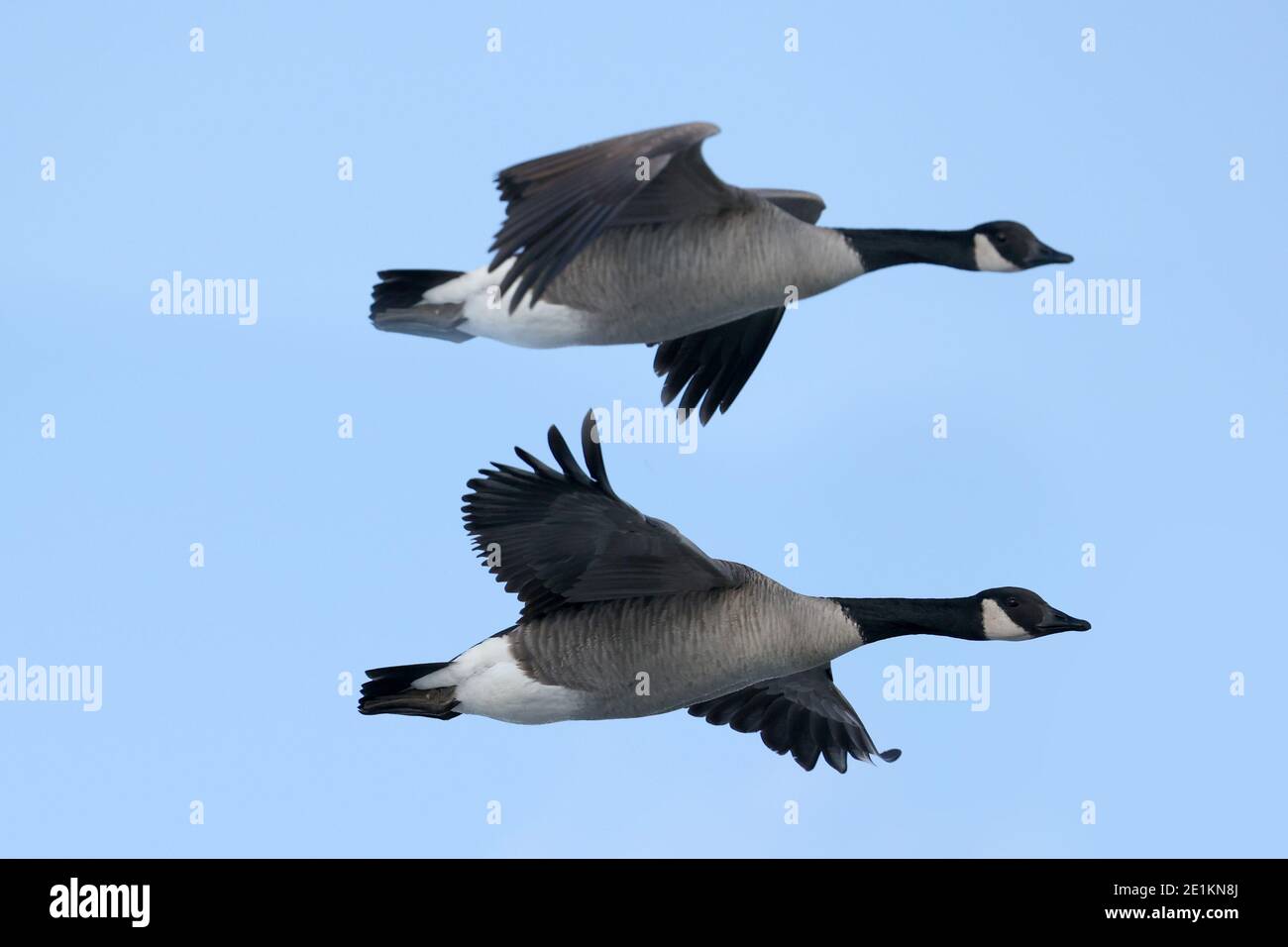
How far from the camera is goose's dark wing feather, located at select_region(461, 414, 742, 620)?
877cm

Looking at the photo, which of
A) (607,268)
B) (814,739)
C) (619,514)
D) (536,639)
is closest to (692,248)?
(607,268)

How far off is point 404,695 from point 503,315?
1606 millimetres

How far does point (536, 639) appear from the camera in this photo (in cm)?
918

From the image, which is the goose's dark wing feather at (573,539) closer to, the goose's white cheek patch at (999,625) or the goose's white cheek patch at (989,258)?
the goose's white cheek patch at (999,625)

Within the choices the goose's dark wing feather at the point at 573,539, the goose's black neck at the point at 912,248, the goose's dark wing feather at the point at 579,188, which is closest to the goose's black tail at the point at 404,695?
the goose's dark wing feather at the point at 573,539

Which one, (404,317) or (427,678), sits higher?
(404,317)

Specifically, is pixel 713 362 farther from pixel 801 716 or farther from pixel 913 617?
pixel 801 716

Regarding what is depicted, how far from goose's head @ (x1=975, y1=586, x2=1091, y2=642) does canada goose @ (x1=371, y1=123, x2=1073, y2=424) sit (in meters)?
1.38

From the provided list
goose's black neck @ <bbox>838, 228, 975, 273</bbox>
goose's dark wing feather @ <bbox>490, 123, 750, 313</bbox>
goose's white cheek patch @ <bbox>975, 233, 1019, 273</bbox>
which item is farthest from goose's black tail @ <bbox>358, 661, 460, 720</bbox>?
goose's white cheek patch @ <bbox>975, 233, 1019, 273</bbox>

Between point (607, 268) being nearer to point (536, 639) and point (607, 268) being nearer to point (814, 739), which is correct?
point (536, 639)

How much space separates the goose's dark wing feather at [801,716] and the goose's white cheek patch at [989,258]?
198 cm

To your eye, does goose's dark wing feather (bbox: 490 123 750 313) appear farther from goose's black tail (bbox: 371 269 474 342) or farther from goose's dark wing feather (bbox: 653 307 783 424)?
goose's dark wing feather (bbox: 653 307 783 424)

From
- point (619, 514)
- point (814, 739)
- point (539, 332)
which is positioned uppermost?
point (539, 332)

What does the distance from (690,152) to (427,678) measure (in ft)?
7.90
